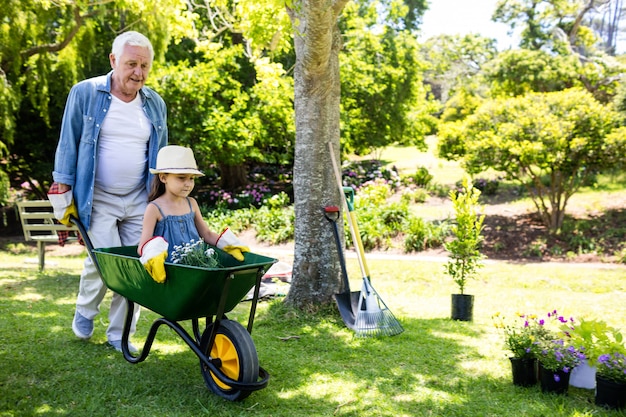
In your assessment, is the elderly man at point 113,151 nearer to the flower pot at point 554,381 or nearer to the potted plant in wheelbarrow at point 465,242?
the flower pot at point 554,381

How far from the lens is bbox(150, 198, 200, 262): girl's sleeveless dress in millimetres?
3154

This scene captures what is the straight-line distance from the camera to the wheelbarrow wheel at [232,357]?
274 cm

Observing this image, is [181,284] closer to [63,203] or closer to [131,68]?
[63,203]

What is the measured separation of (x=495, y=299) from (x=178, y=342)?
3.35 meters

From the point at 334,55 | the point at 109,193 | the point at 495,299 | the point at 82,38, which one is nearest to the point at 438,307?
the point at 495,299

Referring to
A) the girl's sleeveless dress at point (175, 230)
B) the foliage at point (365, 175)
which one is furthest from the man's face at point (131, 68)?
the foliage at point (365, 175)

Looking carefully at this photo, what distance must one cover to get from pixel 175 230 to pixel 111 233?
57 cm

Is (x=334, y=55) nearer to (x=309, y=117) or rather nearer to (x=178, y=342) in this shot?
(x=309, y=117)

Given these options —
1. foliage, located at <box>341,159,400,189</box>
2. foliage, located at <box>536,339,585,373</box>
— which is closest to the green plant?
foliage, located at <box>536,339,585,373</box>

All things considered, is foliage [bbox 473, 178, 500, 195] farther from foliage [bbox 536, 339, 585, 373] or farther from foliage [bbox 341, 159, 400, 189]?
foliage [bbox 536, 339, 585, 373]

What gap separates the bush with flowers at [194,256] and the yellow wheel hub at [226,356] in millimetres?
357

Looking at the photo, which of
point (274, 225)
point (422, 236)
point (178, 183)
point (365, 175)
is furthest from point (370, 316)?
point (365, 175)

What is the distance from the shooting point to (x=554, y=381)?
3057 millimetres

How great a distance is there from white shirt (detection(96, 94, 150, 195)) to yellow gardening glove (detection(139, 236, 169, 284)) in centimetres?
98
